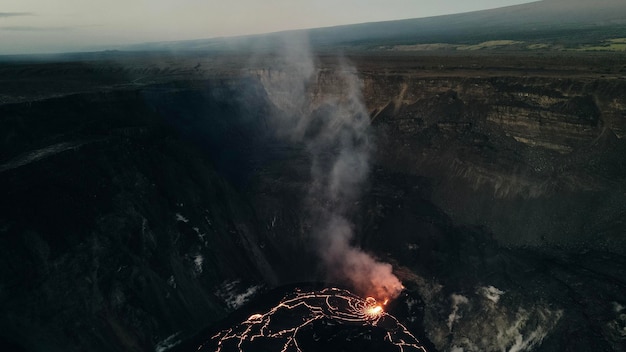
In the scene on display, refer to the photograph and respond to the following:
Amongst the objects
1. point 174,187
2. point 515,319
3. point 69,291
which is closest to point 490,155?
point 515,319

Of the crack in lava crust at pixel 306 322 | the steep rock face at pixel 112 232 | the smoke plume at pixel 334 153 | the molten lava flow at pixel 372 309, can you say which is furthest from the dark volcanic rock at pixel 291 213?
the molten lava flow at pixel 372 309

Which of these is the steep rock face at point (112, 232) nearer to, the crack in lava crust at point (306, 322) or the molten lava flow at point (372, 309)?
the crack in lava crust at point (306, 322)

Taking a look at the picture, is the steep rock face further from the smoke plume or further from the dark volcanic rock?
the smoke plume

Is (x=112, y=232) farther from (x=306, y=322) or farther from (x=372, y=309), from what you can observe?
(x=372, y=309)

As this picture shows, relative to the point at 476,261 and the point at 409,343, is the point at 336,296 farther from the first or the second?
the point at 476,261

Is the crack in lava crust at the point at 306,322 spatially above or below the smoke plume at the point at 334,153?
below
